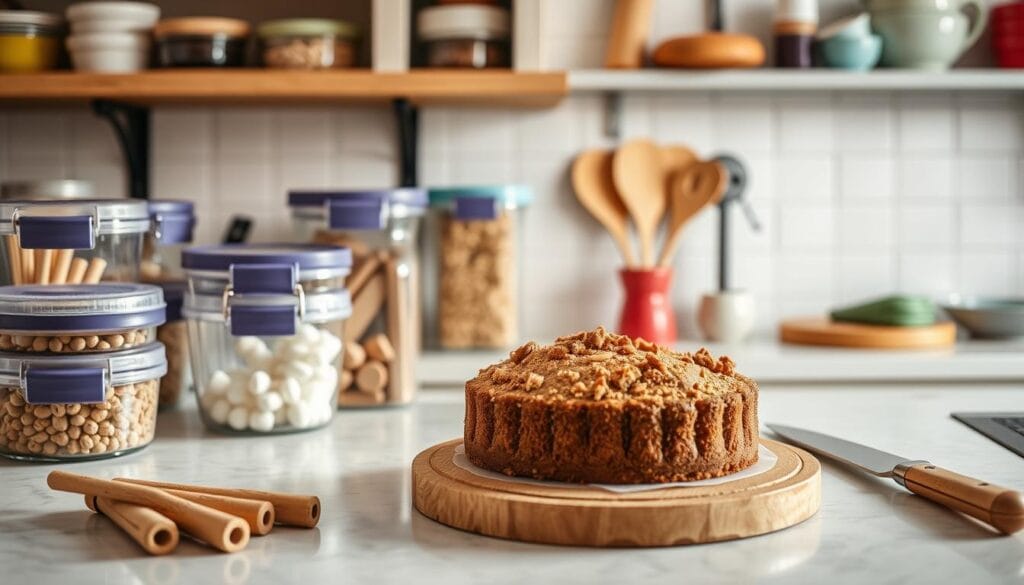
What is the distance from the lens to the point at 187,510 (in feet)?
2.83

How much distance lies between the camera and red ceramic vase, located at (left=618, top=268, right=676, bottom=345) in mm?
2043

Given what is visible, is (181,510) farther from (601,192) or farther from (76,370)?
(601,192)

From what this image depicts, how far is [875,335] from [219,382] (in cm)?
114

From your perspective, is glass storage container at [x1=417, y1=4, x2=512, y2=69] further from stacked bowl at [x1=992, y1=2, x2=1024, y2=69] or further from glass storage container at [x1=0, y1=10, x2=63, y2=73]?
stacked bowl at [x1=992, y1=2, x2=1024, y2=69]

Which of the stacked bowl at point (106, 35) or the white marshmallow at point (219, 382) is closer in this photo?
the white marshmallow at point (219, 382)

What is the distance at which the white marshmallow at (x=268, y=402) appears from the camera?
1.27 m

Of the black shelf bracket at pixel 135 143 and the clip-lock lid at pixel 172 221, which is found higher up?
the black shelf bracket at pixel 135 143

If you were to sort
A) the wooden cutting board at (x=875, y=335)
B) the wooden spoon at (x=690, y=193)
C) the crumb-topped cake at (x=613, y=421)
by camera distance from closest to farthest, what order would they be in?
the crumb-topped cake at (x=613, y=421)
the wooden cutting board at (x=875, y=335)
the wooden spoon at (x=690, y=193)

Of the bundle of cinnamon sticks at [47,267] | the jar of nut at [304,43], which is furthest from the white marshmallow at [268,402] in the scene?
the jar of nut at [304,43]

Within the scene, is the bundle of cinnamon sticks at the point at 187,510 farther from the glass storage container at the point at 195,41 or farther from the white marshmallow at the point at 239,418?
the glass storage container at the point at 195,41

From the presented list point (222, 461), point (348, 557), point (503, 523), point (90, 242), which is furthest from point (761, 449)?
point (90, 242)

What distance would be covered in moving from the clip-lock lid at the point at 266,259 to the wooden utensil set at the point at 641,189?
0.88 m

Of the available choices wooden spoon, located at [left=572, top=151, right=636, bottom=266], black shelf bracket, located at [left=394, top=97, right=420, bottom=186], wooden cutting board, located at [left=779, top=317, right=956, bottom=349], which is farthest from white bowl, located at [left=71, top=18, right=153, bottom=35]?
wooden cutting board, located at [left=779, top=317, right=956, bottom=349]

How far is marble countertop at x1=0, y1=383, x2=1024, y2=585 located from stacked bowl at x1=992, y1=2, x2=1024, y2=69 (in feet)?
3.63
